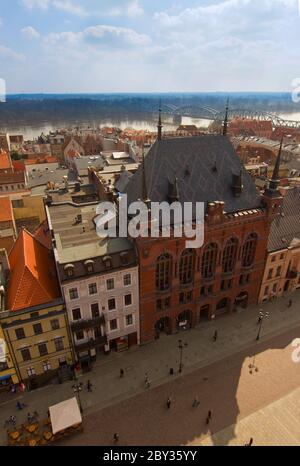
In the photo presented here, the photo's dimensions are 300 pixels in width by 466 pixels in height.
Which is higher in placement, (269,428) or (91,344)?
(91,344)

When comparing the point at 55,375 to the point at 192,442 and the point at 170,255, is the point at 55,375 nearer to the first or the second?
the point at 192,442

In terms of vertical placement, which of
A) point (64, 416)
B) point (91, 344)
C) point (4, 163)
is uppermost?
point (4, 163)

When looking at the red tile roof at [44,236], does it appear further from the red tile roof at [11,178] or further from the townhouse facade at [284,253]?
the townhouse facade at [284,253]

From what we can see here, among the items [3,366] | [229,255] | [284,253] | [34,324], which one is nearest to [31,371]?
[3,366]

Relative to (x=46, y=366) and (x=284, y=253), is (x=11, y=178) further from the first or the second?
(x=284, y=253)

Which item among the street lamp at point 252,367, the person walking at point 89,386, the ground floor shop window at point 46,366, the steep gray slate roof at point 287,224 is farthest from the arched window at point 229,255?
the ground floor shop window at point 46,366

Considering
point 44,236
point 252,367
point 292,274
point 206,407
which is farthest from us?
point 292,274

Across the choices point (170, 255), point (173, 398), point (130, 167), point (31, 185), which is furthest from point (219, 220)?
point (31, 185)
